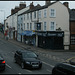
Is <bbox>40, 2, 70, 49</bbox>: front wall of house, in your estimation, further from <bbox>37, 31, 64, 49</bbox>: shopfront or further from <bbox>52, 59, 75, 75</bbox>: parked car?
<bbox>52, 59, 75, 75</bbox>: parked car

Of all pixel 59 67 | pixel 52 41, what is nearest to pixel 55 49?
pixel 52 41

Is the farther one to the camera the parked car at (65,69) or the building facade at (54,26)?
the building facade at (54,26)

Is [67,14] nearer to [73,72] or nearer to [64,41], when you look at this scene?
[64,41]

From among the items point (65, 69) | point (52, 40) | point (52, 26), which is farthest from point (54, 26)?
point (65, 69)

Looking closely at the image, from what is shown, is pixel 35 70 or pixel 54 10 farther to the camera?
pixel 54 10

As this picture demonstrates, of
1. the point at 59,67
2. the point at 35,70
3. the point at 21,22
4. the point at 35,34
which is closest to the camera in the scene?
the point at 59,67

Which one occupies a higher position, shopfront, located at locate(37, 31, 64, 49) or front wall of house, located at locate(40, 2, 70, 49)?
front wall of house, located at locate(40, 2, 70, 49)

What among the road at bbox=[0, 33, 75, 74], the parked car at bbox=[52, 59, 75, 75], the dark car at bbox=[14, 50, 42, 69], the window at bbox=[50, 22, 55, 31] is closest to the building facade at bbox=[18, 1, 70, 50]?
the window at bbox=[50, 22, 55, 31]

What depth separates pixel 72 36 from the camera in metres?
37.8

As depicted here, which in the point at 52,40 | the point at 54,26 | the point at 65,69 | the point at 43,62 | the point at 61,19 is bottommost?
the point at 43,62

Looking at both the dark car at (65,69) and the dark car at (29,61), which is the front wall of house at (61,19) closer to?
the dark car at (29,61)

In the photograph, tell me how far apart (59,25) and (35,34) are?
7.03 meters

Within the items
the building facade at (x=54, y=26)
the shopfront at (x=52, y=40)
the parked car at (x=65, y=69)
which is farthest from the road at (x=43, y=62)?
the building facade at (x=54, y=26)

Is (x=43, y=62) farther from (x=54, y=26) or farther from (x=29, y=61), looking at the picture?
(x=54, y=26)
